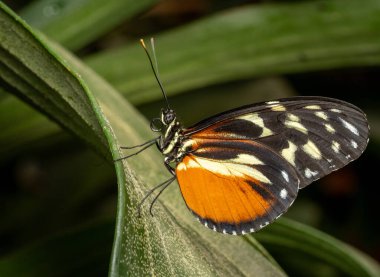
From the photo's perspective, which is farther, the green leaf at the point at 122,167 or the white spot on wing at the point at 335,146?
the white spot on wing at the point at 335,146

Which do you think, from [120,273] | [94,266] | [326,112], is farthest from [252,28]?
[120,273]

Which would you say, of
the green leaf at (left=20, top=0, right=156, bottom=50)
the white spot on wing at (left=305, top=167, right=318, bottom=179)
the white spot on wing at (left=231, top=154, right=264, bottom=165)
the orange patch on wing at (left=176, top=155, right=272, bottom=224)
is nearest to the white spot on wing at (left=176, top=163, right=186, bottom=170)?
the orange patch on wing at (left=176, top=155, right=272, bottom=224)

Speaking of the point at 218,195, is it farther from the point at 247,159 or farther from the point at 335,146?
the point at 335,146

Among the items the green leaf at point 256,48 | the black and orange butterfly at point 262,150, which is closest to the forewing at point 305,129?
the black and orange butterfly at point 262,150

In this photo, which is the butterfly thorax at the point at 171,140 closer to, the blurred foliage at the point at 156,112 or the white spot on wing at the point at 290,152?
the blurred foliage at the point at 156,112

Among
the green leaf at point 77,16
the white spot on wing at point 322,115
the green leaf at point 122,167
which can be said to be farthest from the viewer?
the green leaf at point 77,16

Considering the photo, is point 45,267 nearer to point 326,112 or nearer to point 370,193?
point 326,112

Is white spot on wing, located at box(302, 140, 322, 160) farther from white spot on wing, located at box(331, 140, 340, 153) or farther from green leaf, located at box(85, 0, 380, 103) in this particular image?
green leaf, located at box(85, 0, 380, 103)

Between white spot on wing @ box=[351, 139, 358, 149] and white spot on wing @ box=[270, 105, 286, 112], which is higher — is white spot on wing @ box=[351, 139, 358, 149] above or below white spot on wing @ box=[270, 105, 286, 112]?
below
